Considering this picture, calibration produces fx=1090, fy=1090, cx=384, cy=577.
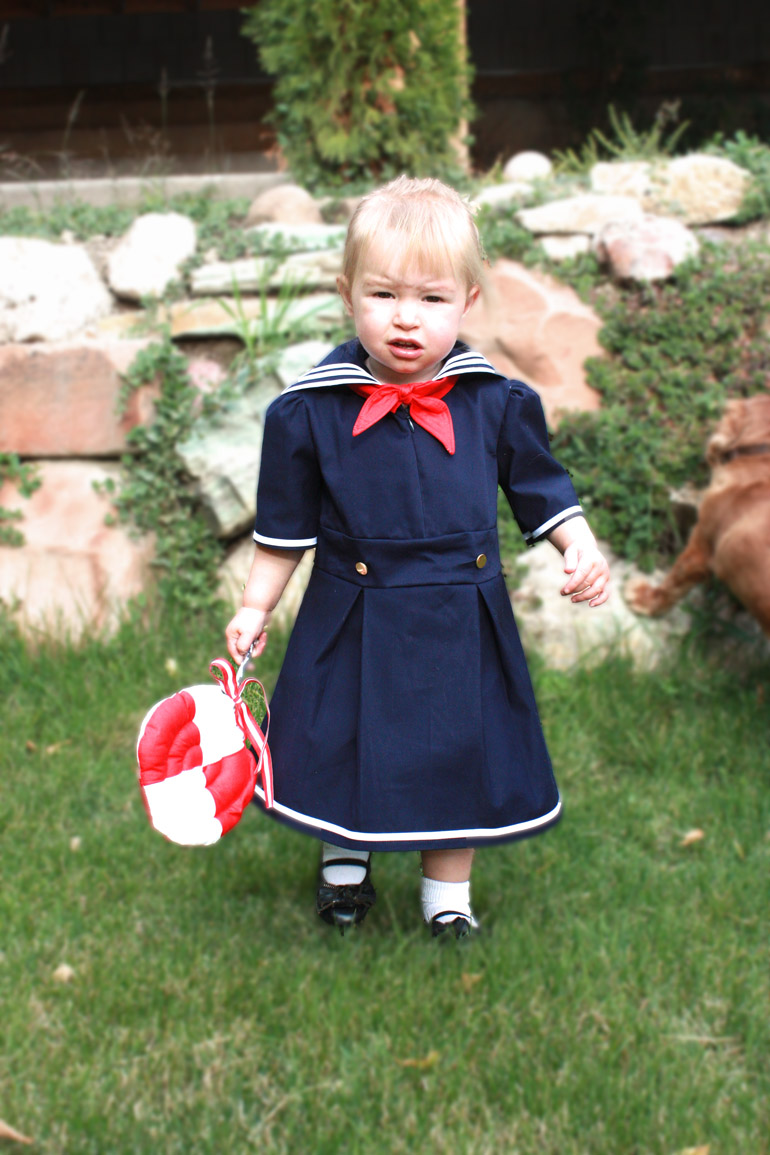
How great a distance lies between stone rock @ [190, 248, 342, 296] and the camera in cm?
522

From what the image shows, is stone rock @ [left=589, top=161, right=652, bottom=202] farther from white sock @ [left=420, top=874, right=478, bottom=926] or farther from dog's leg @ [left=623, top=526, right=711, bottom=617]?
white sock @ [left=420, top=874, right=478, bottom=926]

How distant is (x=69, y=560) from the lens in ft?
15.2

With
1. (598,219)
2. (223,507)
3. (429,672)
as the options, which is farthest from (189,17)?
(429,672)

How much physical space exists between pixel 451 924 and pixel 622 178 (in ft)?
16.6

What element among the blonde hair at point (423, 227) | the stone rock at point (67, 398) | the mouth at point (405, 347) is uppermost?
the blonde hair at point (423, 227)

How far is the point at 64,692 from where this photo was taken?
4086 mm

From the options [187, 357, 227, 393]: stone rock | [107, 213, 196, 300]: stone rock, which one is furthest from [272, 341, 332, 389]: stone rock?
[107, 213, 196, 300]: stone rock

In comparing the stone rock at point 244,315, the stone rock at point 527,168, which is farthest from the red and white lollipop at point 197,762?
the stone rock at point 527,168

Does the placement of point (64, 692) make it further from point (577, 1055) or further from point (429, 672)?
point (429, 672)

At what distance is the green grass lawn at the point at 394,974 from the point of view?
8.48 feet

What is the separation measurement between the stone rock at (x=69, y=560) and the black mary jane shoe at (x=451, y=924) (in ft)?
9.66

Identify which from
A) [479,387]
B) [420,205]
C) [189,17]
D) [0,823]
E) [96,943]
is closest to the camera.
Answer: [420,205]

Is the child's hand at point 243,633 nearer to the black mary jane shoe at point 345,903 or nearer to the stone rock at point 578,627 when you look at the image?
the black mary jane shoe at point 345,903

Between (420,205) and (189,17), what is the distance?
1206 cm
